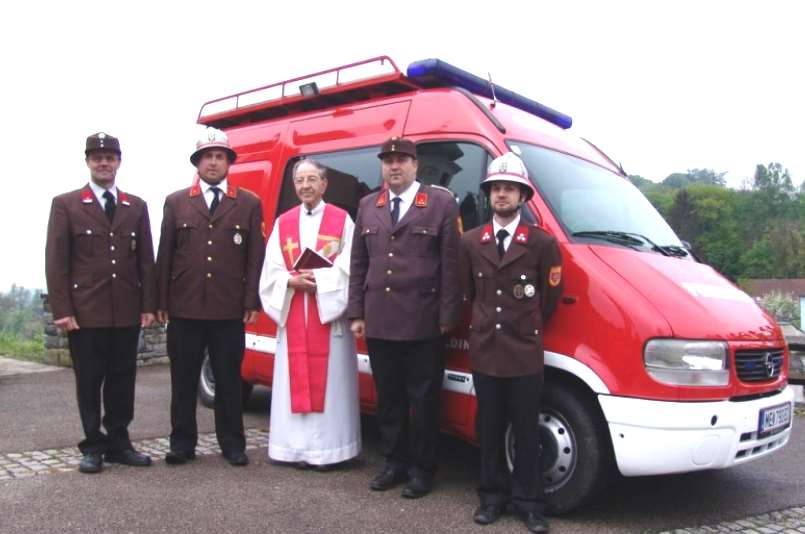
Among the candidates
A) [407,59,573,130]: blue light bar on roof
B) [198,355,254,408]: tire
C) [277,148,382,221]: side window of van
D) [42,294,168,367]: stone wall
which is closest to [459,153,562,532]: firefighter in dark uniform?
[407,59,573,130]: blue light bar on roof

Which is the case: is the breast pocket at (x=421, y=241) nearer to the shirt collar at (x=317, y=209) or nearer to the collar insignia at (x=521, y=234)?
the collar insignia at (x=521, y=234)

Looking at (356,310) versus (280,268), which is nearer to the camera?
(356,310)

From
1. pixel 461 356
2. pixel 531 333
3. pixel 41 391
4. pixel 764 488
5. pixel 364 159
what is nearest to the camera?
pixel 531 333

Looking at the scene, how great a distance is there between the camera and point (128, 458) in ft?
16.1

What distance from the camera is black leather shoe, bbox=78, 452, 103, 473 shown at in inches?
184

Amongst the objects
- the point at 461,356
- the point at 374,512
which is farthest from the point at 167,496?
the point at 461,356

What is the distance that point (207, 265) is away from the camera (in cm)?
485

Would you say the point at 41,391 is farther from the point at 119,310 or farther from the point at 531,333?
the point at 531,333

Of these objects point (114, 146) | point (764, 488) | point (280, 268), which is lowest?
point (764, 488)

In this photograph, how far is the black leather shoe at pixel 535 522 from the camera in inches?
152

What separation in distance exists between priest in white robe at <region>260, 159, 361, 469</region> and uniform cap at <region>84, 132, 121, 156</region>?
3.76 ft

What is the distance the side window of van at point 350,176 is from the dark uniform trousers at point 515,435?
5.92ft

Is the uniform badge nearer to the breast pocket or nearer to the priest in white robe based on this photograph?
the breast pocket

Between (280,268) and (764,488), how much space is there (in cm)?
344
